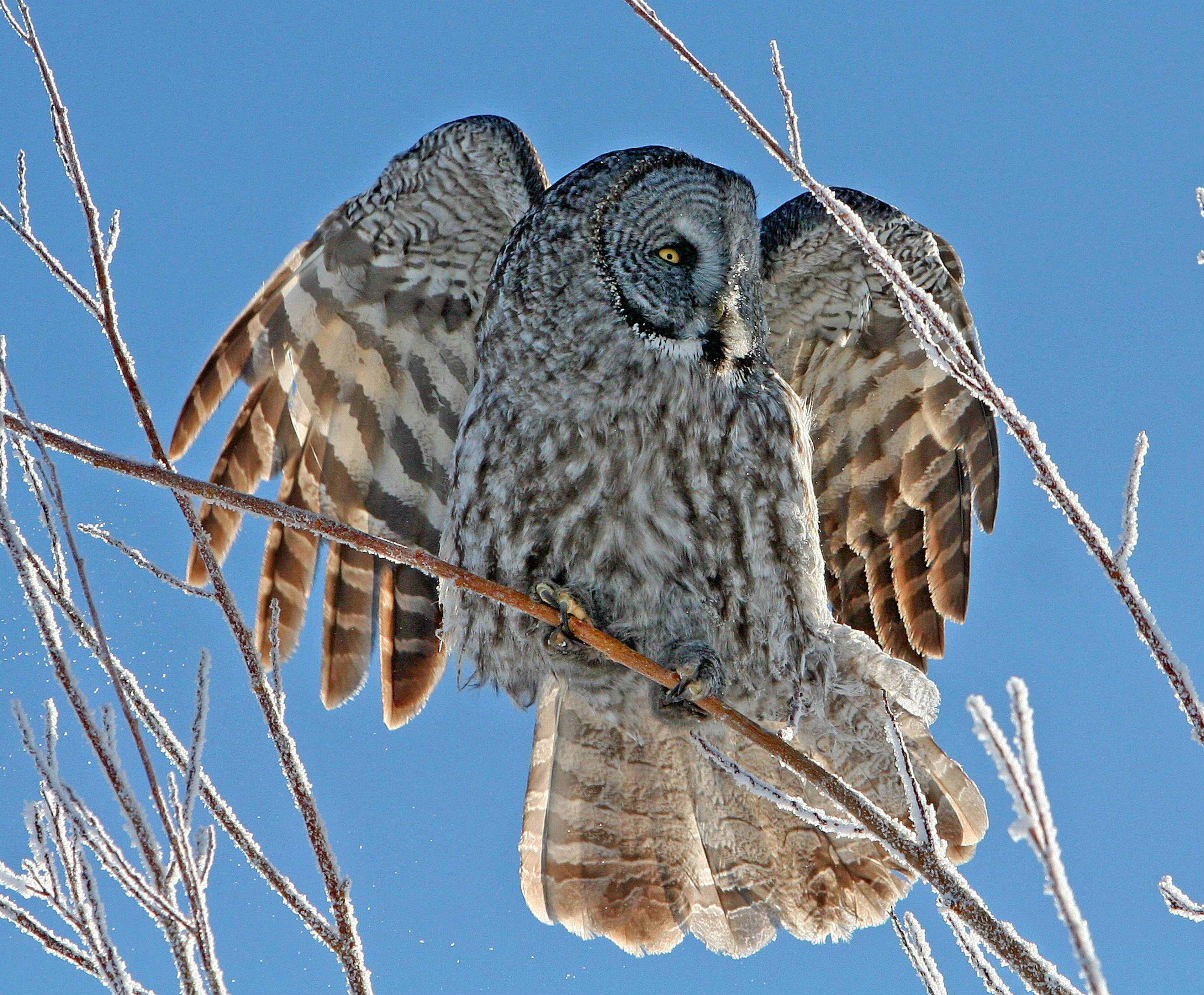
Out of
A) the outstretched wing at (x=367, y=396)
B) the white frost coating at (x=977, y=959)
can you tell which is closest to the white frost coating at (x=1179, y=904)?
the white frost coating at (x=977, y=959)

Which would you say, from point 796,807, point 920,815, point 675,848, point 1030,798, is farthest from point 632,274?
point 1030,798

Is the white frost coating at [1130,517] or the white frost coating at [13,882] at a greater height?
the white frost coating at [13,882]

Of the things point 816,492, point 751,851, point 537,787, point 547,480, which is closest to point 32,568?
point 547,480

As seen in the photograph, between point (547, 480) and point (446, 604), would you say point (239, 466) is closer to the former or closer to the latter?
point (446, 604)

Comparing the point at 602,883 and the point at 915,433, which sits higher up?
the point at 915,433

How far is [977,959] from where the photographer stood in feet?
5.76

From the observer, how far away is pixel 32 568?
73.3 inches

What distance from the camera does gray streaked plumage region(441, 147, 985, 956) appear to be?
10.5 feet

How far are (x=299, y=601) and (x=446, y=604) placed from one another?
747 millimetres

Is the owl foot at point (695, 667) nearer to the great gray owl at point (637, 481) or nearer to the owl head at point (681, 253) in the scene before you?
the great gray owl at point (637, 481)

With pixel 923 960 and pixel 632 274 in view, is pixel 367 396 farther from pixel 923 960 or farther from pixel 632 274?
pixel 923 960

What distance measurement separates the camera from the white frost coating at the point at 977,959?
1727 millimetres

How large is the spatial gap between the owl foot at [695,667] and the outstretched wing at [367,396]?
111 cm

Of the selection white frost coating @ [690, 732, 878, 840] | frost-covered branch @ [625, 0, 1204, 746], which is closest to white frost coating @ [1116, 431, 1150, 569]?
frost-covered branch @ [625, 0, 1204, 746]
